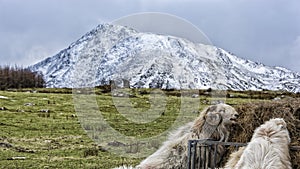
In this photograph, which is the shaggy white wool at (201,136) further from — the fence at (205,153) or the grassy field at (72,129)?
the grassy field at (72,129)

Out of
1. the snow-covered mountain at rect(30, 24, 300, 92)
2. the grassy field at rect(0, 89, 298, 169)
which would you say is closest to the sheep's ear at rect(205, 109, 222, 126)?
the grassy field at rect(0, 89, 298, 169)

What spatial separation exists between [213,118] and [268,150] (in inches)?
112

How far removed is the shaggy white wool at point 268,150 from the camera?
5738 mm

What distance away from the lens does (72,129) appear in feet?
84.7

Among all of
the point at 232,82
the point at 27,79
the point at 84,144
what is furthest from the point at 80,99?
the point at 232,82

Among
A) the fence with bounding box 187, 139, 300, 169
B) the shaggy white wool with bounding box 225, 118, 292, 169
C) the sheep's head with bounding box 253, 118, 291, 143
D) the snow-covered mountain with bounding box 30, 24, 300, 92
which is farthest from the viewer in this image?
the snow-covered mountain with bounding box 30, 24, 300, 92

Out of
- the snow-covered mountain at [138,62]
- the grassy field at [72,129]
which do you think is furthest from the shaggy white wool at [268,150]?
the snow-covered mountain at [138,62]

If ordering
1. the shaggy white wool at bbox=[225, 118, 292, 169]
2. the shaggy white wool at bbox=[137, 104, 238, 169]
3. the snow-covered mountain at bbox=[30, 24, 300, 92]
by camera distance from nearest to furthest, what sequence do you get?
the shaggy white wool at bbox=[225, 118, 292, 169] → the shaggy white wool at bbox=[137, 104, 238, 169] → the snow-covered mountain at bbox=[30, 24, 300, 92]

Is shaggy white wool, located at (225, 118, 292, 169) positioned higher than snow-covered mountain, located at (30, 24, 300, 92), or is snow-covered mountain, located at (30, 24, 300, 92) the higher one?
snow-covered mountain, located at (30, 24, 300, 92)

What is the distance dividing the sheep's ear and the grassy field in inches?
270

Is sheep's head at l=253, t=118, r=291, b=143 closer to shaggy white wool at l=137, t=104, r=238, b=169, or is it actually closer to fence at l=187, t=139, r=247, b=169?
fence at l=187, t=139, r=247, b=169

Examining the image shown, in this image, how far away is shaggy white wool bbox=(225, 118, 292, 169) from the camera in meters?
5.74

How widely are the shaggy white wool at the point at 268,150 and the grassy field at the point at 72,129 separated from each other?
367 inches

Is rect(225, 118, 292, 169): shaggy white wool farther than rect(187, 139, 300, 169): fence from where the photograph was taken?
No
